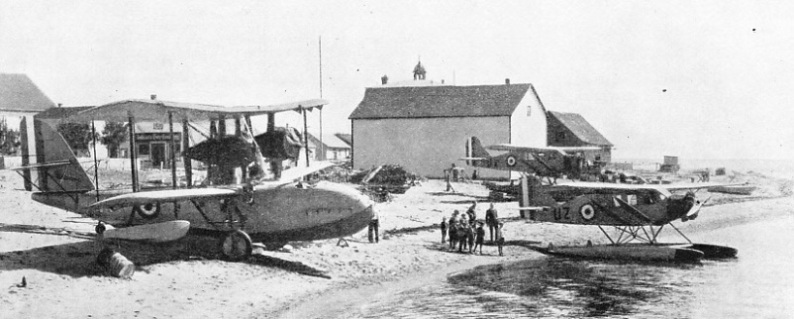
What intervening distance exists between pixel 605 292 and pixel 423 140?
3369 centimetres

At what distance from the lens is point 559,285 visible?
17906mm

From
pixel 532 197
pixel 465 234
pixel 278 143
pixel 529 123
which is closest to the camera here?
pixel 278 143

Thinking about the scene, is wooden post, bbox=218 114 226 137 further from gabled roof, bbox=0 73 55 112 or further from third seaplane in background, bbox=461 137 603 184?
gabled roof, bbox=0 73 55 112

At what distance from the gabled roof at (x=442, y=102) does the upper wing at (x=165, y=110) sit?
32.3 meters

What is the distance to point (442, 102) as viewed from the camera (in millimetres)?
51281

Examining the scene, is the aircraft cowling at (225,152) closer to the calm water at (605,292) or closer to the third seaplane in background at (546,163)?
the calm water at (605,292)

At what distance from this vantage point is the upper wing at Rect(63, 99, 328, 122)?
52.9 ft

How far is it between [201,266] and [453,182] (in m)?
28.5

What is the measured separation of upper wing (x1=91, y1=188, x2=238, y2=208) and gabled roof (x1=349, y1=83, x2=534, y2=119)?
34.0 metres

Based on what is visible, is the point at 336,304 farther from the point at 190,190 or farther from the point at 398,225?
the point at 398,225

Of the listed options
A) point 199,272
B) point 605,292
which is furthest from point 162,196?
point 605,292

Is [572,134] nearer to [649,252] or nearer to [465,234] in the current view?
[649,252]

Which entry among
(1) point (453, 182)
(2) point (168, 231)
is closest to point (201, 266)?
(2) point (168, 231)

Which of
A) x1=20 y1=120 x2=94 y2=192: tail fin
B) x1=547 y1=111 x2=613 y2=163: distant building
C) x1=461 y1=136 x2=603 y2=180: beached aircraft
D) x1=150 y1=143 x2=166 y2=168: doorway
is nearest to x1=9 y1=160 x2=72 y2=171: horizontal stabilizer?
x1=20 y1=120 x2=94 y2=192: tail fin
